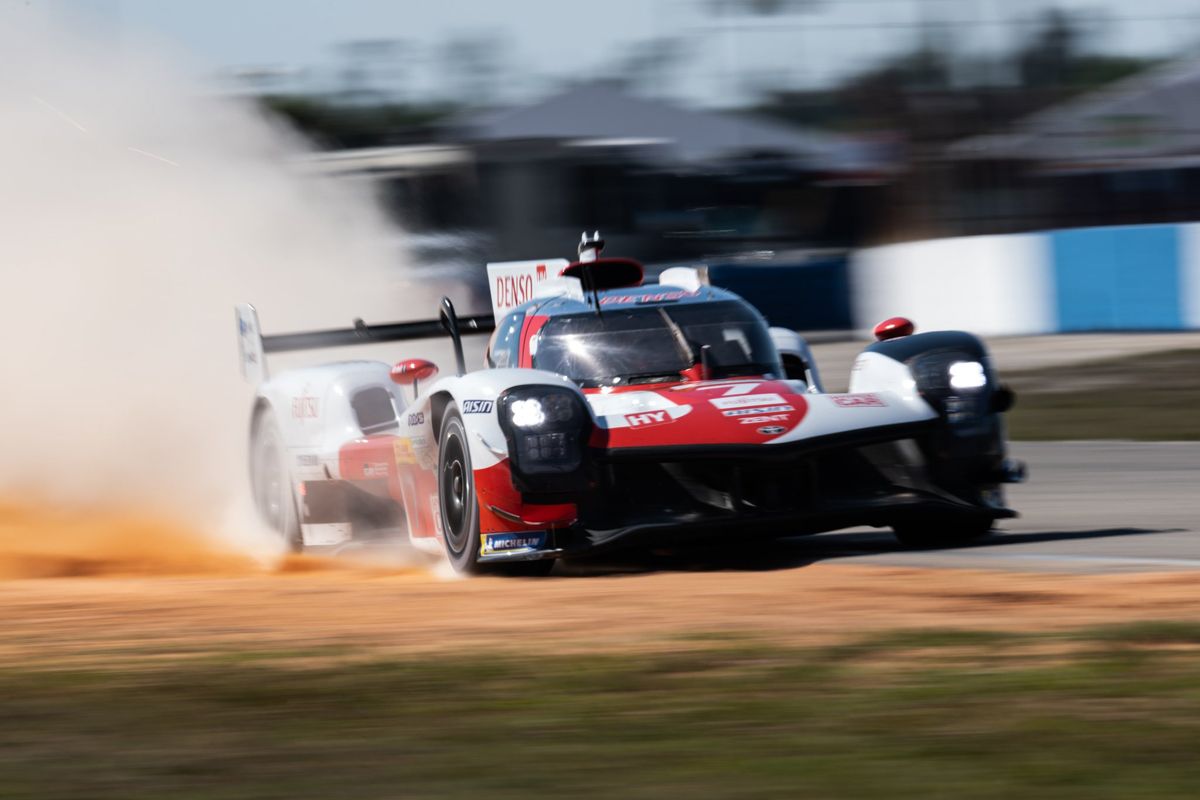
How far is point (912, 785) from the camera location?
381 centimetres

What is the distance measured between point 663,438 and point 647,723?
9.87 ft

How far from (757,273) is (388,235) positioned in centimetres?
956

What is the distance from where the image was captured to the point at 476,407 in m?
7.57

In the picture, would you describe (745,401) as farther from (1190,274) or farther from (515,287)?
(1190,274)

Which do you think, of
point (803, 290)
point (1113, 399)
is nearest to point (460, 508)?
point (1113, 399)

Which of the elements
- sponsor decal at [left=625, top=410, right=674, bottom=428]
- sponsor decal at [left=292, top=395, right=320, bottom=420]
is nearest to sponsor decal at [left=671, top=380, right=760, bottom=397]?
sponsor decal at [left=625, top=410, right=674, bottom=428]

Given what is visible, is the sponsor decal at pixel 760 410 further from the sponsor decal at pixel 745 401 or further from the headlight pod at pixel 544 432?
the headlight pod at pixel 544 432

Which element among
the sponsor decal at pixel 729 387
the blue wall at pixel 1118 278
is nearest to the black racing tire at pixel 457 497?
the sponsor decal at pixel 729 387

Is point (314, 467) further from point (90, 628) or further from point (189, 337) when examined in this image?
point (189, 337)

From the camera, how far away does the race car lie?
7434 mm

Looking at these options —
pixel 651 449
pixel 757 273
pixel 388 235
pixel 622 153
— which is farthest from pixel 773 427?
pixel 622 153

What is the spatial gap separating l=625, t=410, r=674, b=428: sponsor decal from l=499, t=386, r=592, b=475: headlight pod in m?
0.21

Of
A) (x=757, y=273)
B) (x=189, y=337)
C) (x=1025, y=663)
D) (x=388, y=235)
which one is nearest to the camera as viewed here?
(x=1025, y=663)

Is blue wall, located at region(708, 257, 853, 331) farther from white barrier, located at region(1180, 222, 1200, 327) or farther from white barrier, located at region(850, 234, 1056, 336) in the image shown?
white barrier, located at region(1180, 222, 1200, 327)
